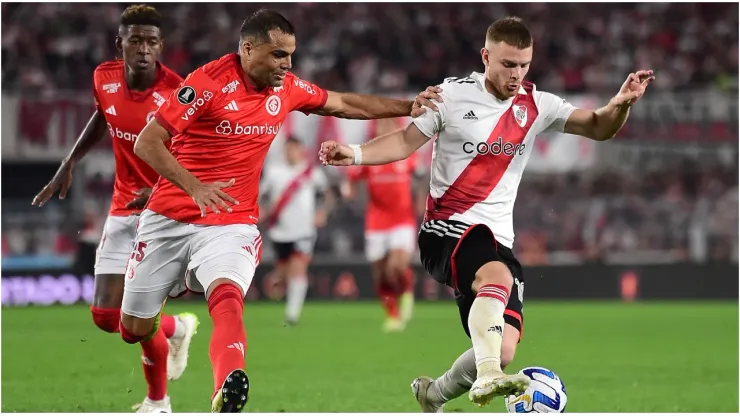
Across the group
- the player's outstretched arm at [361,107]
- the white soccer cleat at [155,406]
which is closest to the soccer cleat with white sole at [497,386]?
the player's outstretched arm at [361,107]

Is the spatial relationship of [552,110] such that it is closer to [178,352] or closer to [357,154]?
[357,154]

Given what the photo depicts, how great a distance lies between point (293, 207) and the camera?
15.8m


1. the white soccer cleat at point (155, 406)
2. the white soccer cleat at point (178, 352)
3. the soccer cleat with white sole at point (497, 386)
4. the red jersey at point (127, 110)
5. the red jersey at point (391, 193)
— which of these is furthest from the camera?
the red jersey at point (391, 193)

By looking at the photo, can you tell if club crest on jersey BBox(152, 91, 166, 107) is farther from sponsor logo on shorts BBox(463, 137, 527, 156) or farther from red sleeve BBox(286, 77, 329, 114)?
sponsor logo on shorts BBox(463, 137, 527, 156)

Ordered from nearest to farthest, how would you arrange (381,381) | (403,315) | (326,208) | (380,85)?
1. (381,381)
2. (403,315)
3. (326,208)
4. (380,85)

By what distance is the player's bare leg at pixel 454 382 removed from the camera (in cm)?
602

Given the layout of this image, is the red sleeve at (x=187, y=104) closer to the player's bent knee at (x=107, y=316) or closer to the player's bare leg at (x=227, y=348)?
the player's bare leg at (x=227, y=348)

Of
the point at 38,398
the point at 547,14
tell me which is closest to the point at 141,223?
the point at 38,398

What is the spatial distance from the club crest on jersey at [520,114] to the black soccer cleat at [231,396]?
2208 millimetres

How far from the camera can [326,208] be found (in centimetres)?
1548

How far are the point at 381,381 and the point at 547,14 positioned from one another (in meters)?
18.6

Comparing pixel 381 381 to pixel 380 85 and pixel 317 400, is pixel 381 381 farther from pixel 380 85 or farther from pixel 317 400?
pixel 380 85

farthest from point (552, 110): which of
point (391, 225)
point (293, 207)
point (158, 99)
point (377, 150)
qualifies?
point (293, 207)

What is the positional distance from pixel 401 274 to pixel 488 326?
28.1 feet
